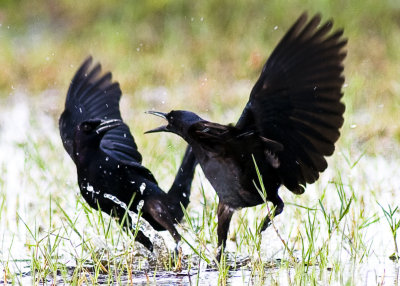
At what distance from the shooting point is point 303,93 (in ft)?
12.9

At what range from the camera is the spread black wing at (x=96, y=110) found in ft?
16.4

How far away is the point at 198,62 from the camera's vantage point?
9.36 meters

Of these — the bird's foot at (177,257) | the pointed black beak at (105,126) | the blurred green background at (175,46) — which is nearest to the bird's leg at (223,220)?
the bird's foot at (177,257)

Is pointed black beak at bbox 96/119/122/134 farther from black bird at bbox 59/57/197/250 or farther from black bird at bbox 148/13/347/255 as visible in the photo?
black bird at bbox 148/13/347/255

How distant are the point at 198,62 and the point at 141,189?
4.90 m

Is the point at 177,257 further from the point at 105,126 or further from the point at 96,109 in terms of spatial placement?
the point at 96,109

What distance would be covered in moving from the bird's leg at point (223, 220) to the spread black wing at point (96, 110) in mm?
780

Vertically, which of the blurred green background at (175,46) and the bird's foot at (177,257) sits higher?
the blurred green background at (175,46)

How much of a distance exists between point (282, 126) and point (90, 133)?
103 cm

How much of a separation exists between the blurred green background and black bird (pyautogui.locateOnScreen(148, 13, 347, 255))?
3646 millimetres

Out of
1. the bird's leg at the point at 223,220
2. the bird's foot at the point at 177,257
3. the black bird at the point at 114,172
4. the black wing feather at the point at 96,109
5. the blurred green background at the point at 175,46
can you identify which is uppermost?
the blurred green background at the point at 175,46

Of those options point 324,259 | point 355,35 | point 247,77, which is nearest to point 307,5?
point 355,35

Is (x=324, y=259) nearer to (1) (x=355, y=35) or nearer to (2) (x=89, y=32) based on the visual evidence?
(1) (x=355, y=35)

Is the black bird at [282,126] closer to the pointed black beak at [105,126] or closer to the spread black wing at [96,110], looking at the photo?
the pointed black beak at [105,126]
